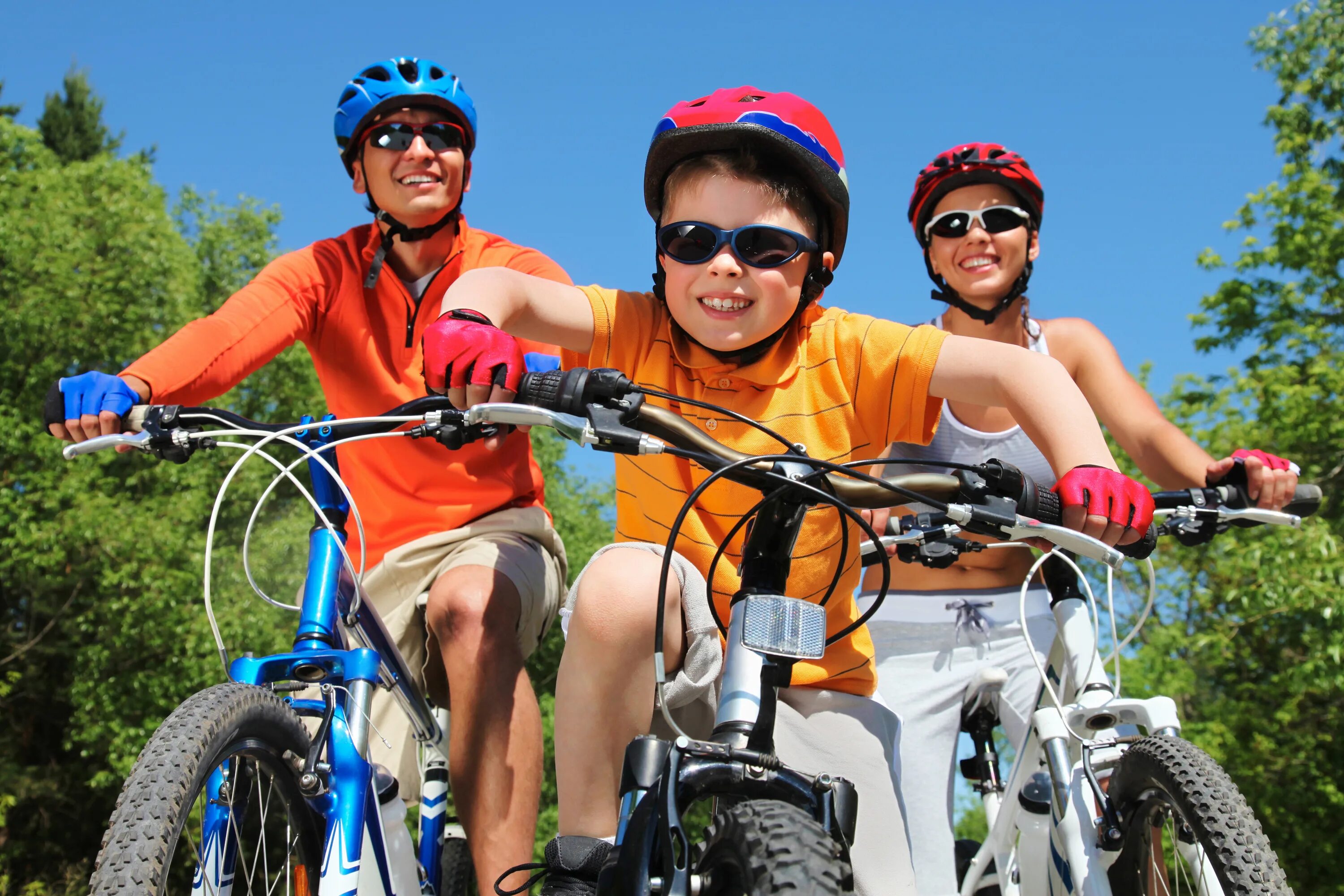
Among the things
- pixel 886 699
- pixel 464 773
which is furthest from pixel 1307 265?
pixel 464 773

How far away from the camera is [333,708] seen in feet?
7.85

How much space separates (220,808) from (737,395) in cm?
138

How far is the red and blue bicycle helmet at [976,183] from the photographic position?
4.00 m

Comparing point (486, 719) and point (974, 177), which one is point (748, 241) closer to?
point (486, 719)

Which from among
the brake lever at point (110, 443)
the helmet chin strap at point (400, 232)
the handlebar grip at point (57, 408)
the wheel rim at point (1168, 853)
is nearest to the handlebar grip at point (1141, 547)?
the wheel rim at point (1168, 853)

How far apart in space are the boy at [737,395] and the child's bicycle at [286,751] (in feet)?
1.59

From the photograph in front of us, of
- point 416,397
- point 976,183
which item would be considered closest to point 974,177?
point 976,183

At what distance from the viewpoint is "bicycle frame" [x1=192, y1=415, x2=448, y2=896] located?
2176 mm

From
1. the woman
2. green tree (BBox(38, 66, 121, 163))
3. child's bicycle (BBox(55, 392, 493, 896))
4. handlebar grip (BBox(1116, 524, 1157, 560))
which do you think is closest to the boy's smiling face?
child's bicycle (BBox(55, 392, 493, 896))

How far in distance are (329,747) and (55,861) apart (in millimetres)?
20813

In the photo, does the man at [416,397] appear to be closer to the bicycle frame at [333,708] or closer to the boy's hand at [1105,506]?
the bicycle frame at [333,708]

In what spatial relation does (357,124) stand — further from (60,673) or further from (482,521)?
(60,673)

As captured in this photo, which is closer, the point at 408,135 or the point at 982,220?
the point at 408,135

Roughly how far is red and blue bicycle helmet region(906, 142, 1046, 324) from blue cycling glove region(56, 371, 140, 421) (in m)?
2.73
